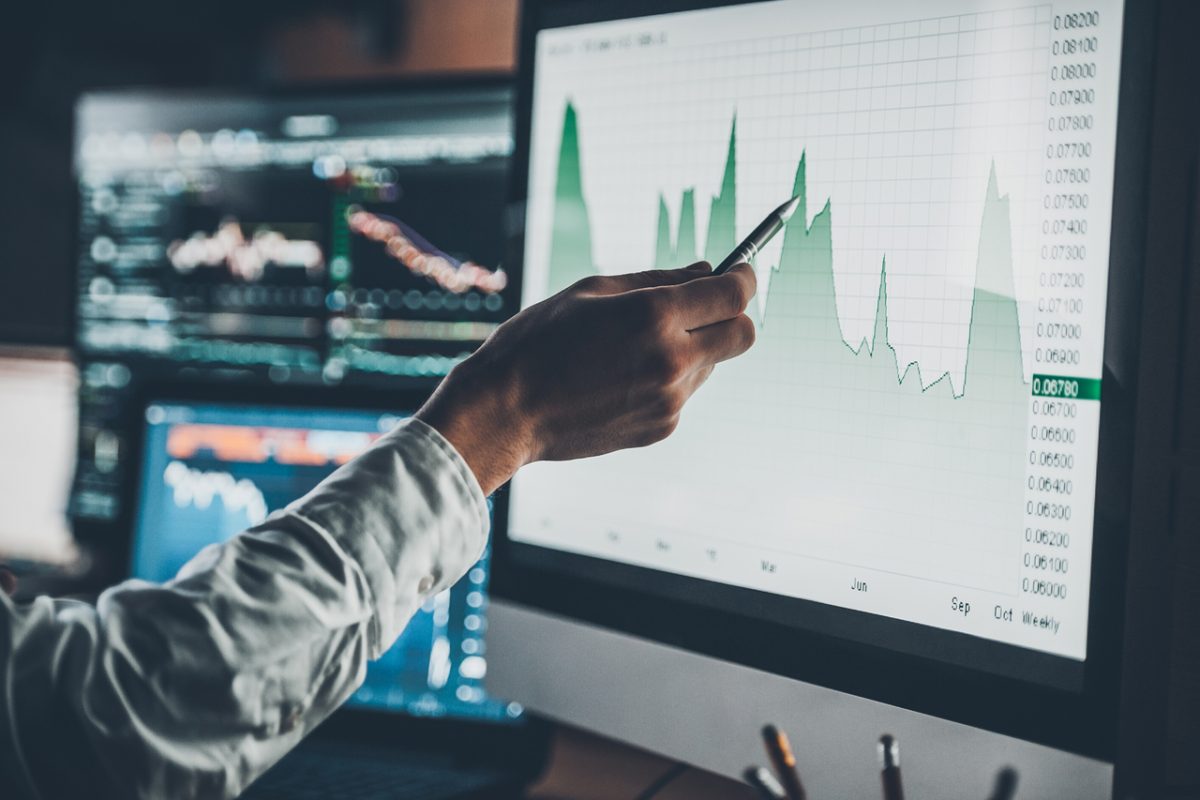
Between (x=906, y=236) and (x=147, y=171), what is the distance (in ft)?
3.46

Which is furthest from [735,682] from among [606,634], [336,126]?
[336,126]

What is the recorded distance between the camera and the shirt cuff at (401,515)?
42 centimetres

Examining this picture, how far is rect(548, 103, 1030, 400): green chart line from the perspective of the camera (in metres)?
0.44

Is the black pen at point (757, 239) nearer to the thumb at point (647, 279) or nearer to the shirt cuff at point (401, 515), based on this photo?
the thumb at point (647, 279)

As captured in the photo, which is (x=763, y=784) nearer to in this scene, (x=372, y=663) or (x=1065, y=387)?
(x=1065, y=387)

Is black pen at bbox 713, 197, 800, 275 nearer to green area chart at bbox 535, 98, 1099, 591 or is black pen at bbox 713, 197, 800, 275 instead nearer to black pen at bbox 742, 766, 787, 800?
green area chart at bbox 535, 98, 1099, 591

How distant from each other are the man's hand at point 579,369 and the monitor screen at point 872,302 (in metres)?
0.08

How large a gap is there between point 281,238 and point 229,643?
0.82 meters

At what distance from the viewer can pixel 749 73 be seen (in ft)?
1.79

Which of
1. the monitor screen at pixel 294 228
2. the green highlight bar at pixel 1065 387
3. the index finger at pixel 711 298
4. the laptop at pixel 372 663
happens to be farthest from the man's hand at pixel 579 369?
the monitor screen at pixel 294 228

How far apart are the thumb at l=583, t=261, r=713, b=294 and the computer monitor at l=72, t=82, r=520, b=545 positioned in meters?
0.52

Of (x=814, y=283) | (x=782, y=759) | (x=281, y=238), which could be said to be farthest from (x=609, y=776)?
(x=281, y=238)

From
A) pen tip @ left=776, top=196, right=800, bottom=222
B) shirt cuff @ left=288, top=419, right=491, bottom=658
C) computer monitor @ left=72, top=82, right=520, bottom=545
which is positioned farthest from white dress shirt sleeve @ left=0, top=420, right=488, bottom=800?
computer monitor @ left=72, top=82, right=520, bottom=545

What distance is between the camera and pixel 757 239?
51 centimetres
